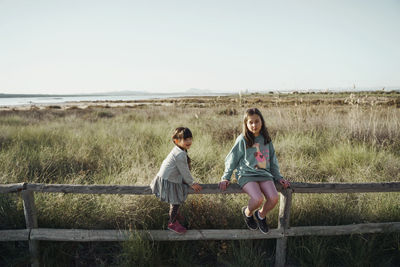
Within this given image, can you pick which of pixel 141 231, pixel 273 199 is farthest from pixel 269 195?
pixel 141 231

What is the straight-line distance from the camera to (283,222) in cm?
272

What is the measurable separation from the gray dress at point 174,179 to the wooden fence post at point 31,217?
1.39 metres

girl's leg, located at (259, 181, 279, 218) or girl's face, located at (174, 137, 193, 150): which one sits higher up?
girl's face, located at (174, 137, 193, 150)

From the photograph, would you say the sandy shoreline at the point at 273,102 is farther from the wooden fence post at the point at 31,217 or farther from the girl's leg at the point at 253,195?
the wooden fence post at the point at 31,217

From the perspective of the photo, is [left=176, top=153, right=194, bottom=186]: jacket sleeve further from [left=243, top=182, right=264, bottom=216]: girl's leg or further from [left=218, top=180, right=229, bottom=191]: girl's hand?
[left=243, top=182, right=264, bottom=216]: girl's leg

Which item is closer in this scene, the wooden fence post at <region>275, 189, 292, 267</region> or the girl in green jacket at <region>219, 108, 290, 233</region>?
the girl in green jacket at <region>219, 108, 290, 233</region>

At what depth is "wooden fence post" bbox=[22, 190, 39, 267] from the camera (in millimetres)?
2639

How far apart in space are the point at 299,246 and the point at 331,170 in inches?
94.7

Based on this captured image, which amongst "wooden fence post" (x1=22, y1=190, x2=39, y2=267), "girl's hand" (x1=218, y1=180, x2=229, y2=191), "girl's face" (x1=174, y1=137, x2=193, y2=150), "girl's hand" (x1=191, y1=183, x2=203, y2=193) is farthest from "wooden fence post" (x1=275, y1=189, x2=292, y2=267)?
"wooden fence post" (x1=22, y1=190, x2=39, y2=267)

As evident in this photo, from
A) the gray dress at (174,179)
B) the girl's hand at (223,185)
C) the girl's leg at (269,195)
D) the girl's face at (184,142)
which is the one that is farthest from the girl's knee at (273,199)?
the girl's face at (184,142)

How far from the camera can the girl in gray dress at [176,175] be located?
7.98 feet

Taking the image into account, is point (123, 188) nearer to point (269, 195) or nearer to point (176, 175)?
point (176, 175)

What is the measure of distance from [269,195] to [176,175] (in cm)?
99

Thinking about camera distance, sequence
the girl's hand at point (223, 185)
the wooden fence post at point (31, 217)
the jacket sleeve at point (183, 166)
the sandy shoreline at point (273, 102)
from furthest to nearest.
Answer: the sandy shoreline at point (273, 102), the wooden fence post at point (31, 217), the girl's hand at point (223, 185), the jacket sleeve at point (183, 166)
